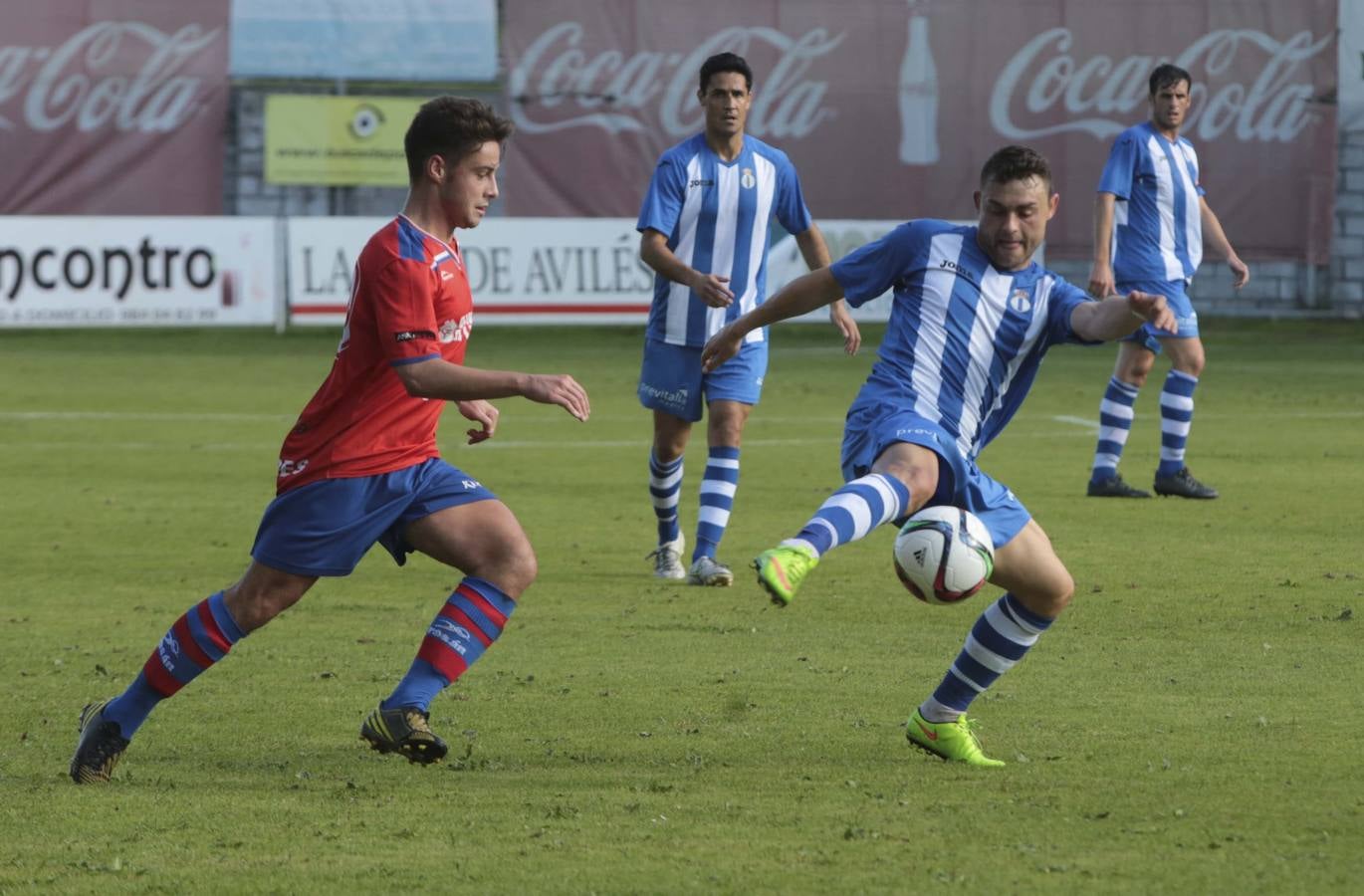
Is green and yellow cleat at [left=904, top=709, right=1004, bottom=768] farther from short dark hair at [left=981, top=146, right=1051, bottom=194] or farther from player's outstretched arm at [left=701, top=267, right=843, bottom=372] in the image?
short dark hair at [left=981, top=146, right=1051, bottom=194]

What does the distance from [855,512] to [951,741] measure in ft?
2.08

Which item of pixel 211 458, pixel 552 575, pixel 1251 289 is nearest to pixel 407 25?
pixel 1251 289

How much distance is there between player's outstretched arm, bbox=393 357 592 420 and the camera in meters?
4.58

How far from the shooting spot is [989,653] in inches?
201

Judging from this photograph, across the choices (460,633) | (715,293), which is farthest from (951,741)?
(715,293)

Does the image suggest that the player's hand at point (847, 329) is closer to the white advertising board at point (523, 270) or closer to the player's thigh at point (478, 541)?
the player's thigh at point (478, 541)

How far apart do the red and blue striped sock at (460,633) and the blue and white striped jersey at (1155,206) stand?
6.87 meters

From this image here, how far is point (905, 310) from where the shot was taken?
5469mm

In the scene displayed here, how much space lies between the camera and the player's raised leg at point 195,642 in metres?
4.90

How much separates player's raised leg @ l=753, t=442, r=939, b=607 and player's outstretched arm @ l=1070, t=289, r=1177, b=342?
0.50 m

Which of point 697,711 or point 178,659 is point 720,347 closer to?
point 697,711

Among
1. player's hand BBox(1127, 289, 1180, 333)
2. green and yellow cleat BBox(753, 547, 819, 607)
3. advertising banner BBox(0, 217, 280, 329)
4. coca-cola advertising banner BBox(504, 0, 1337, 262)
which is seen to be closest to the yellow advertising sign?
coca-cola advertising banner BBox(504, 0, 1337, 262)

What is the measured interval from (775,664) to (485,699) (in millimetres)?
985

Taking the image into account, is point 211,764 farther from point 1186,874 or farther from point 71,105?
point 71,105
